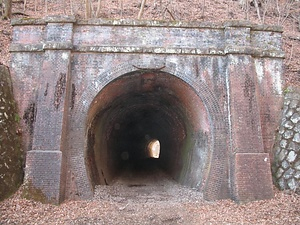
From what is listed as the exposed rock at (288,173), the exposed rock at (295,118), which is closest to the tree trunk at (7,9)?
the exposed rock at (295,118)

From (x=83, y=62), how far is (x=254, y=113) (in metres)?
5.50

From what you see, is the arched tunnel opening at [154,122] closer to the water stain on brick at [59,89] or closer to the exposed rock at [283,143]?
the water stain on brick at [59,89]

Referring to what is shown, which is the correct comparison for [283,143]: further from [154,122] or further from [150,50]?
[154,122]

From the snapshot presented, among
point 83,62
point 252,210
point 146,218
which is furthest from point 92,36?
point 252,210

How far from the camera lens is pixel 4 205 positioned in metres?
7.98

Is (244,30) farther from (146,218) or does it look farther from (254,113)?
(146,218)

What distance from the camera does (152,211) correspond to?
8.23 m

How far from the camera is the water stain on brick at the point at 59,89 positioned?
9.49 m

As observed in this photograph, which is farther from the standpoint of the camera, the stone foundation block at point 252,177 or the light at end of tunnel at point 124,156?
the light at end of tunnel at point 124,156

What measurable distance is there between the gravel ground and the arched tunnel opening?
1114 millimetres

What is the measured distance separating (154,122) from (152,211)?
10.2 meters

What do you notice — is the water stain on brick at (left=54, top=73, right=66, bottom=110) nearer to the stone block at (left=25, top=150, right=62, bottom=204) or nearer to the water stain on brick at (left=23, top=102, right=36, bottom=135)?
the water stain on brick at (left=23, top=102, right=36, bottom=135)

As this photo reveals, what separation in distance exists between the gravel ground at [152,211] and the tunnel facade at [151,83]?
0.44 m

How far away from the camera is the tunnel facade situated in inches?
360
